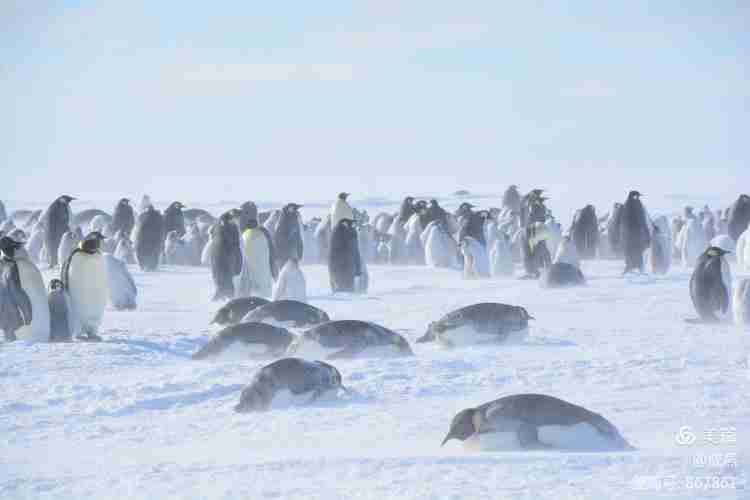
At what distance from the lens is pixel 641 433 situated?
5289 mm

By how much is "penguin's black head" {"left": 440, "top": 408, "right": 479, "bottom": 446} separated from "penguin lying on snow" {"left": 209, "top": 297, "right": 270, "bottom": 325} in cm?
515

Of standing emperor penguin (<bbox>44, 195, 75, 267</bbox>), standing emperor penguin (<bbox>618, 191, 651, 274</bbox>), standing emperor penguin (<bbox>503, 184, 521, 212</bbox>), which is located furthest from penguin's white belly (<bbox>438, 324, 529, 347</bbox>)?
standing emperor penguin (<bbox>503, 184, 521, 212</bbox>)

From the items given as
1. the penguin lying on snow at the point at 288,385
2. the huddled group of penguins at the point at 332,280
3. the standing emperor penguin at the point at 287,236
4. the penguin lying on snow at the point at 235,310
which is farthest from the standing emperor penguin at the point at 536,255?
the penguin lying on snow at the point at 288,385

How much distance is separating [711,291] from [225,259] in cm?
568

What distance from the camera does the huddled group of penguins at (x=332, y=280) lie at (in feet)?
16.4

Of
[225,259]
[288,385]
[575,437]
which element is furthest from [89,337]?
[575,437]

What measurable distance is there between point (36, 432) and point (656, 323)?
5.76 metres

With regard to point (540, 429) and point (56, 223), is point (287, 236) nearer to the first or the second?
point (56, 223)

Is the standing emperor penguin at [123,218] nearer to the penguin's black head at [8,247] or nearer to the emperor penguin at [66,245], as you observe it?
Result: the emperor penguin at [66,245]

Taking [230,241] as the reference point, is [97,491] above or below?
below

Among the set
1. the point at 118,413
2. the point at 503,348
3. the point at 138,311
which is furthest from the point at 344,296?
the point at 118,413

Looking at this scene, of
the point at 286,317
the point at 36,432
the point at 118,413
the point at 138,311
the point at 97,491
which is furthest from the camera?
the point at 138,311

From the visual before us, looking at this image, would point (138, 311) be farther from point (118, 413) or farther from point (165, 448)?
point (165, 448)

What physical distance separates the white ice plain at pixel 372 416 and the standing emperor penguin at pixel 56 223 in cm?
942
